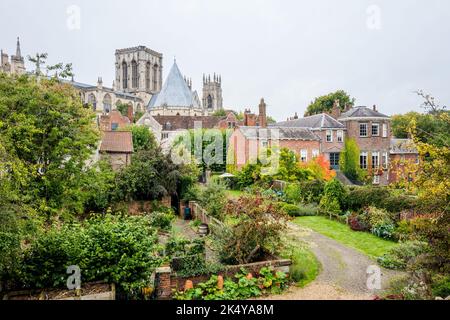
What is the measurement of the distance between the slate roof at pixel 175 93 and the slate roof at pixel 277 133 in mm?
59382

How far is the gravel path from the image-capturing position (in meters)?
11.7

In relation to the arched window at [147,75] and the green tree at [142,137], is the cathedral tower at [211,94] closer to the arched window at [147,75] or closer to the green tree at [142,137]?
the arched window at [147,75]

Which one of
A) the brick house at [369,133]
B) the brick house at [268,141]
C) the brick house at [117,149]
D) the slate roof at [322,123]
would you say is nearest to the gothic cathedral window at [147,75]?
the slate roof at [322,123]

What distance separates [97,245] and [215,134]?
107 ft

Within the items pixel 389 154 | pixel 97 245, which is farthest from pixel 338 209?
pixel 389 154

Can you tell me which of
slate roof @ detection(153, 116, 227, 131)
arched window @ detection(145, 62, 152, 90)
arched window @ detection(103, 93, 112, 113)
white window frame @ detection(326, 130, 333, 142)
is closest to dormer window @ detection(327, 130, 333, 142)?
white window frame @ detection(326, 130, 333, 142)

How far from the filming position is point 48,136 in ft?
50.6

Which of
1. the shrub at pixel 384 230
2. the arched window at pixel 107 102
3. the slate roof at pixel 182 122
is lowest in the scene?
the shrub at pixel 384 230

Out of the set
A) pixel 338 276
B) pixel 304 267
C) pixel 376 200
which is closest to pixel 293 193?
pixel 376 200

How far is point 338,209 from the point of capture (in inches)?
949

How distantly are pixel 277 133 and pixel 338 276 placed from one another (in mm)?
26243

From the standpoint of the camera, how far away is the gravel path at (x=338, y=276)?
1166cm

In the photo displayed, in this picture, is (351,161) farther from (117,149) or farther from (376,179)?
(117,149)
